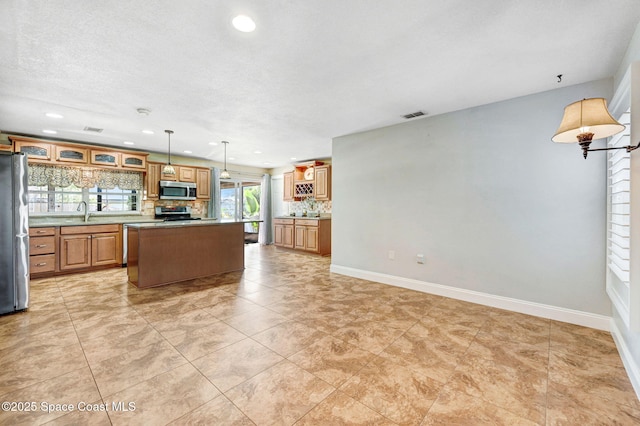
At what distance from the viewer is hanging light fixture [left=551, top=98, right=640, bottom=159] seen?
71.9 inches

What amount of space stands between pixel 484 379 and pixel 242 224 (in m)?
4.42

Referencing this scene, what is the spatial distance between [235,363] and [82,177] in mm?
5610

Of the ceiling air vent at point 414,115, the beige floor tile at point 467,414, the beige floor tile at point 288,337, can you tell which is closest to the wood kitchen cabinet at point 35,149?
the beige floor tile at point 288,337

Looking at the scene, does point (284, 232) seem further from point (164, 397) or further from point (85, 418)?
point (85, 418)

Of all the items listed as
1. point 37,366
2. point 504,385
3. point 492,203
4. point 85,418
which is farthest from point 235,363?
point 492,203

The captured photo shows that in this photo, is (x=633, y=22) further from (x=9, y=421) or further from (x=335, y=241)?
(x=9, y=421)

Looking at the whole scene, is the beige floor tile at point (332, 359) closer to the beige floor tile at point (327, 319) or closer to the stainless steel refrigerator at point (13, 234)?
the beige floor tile at point (327, 319)

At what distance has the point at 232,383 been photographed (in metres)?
1.93

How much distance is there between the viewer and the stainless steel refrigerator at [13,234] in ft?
10.2

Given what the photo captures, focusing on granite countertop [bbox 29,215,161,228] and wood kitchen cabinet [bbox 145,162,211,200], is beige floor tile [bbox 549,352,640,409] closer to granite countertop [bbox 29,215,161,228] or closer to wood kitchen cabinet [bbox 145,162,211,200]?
wood kitchen cabinet [bbox 145,162,211,200]

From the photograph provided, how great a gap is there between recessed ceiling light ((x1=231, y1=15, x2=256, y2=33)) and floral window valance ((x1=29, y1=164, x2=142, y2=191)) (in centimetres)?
540

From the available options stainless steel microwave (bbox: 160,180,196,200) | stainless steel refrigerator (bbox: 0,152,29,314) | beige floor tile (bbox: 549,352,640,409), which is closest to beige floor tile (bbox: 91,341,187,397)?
stainless steel refrigerator (bbox: 0,152,29,314)

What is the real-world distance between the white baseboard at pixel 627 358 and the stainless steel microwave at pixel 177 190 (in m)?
7.38

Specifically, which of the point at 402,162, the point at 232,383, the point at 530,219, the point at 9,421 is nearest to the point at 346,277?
the point at 402,162
